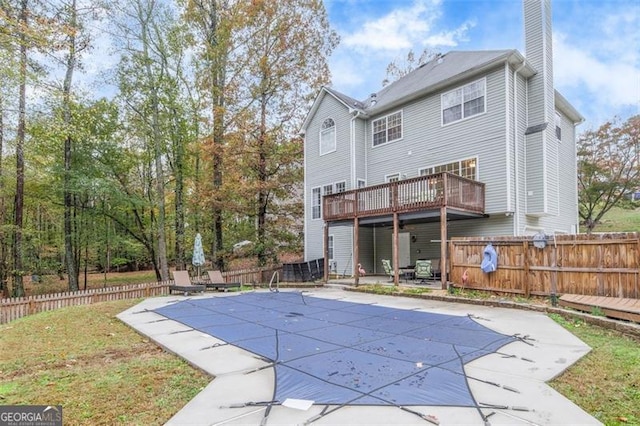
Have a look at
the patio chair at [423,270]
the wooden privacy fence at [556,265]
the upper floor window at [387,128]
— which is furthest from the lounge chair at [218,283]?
the upper floor window at [387,128]

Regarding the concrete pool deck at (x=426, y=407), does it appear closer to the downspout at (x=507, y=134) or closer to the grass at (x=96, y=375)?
the grass at (x=96, y=375)

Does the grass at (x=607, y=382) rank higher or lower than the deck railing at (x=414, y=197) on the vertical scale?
lower

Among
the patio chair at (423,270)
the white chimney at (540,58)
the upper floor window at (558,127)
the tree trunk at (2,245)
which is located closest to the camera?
the patio chair at (423,270)

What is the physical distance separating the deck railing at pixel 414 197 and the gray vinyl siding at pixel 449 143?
697 mm

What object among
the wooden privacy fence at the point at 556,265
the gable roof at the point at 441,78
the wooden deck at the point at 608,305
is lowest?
the wooden deck at the point at 608,305

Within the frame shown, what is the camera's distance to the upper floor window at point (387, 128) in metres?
14.5

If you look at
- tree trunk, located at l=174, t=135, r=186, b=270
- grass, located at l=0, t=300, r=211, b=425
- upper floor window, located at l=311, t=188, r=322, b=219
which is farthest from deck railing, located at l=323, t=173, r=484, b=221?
tree trunk, located at l=174, t=135, r=186, b=270

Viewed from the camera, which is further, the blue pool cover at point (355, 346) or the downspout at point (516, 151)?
the downspout at point (516, 151)

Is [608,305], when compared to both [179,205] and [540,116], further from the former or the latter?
[179,205]

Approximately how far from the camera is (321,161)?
16859 millimetres

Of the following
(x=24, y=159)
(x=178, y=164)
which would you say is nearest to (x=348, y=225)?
(x=178, y=164)

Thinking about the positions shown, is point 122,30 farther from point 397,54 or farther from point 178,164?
point 397,54

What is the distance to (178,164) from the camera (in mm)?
18391

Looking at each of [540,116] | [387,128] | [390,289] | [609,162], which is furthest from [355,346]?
[609,162]
